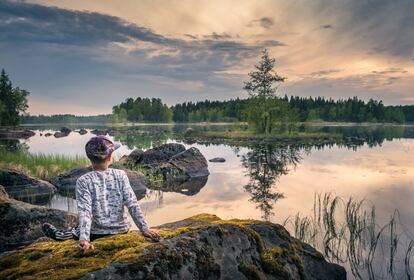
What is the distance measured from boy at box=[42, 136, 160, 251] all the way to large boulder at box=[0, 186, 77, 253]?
5.58 m

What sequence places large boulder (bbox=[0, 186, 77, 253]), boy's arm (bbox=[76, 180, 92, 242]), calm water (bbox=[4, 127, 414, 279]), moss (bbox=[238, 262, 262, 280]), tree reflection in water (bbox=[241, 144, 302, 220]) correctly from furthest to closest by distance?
tree reflection in water (bbox=[241, 144, 302, 220]) < calm water (bbox=[4, 127, 414, 279]) < large boulder (bbox=[0, 186, 77, 253]) < moss (bbox=[238, 262, 262, 280]) < boy's arm (bbox=[76, 180, 92, 242])

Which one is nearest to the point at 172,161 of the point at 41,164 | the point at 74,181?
the point at 74,181

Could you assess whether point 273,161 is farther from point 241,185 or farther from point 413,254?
point 413,254

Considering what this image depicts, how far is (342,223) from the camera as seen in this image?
13484 millimetres

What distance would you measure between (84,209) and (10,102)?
11238 cm

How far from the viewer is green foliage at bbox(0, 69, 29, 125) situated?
100 meters

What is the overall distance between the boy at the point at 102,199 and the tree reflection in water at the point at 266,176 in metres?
10.1

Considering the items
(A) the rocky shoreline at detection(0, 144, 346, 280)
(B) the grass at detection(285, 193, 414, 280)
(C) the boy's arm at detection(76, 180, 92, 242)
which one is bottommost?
(B) the grass at detection(285, 193, 414, 280)

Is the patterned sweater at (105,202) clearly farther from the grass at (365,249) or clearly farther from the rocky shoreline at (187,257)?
the grass at (365,249)

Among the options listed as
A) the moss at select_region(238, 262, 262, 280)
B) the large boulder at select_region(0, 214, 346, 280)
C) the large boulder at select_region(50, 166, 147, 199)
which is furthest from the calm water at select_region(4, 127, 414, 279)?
the moss at select_region(238, 262, 262, 280)

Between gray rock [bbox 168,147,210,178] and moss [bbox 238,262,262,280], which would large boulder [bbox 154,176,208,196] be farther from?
moss [bbox 238,262,262,280]

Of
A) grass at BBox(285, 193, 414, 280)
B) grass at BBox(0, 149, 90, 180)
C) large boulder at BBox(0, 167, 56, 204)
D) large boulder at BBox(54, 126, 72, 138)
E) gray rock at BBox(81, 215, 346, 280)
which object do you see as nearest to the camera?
gray rock at BBox(81, 215, 346, 280)

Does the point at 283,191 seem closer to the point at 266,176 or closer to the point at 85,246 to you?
the point at 266,176

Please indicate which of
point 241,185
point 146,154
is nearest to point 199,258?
point 241,185
